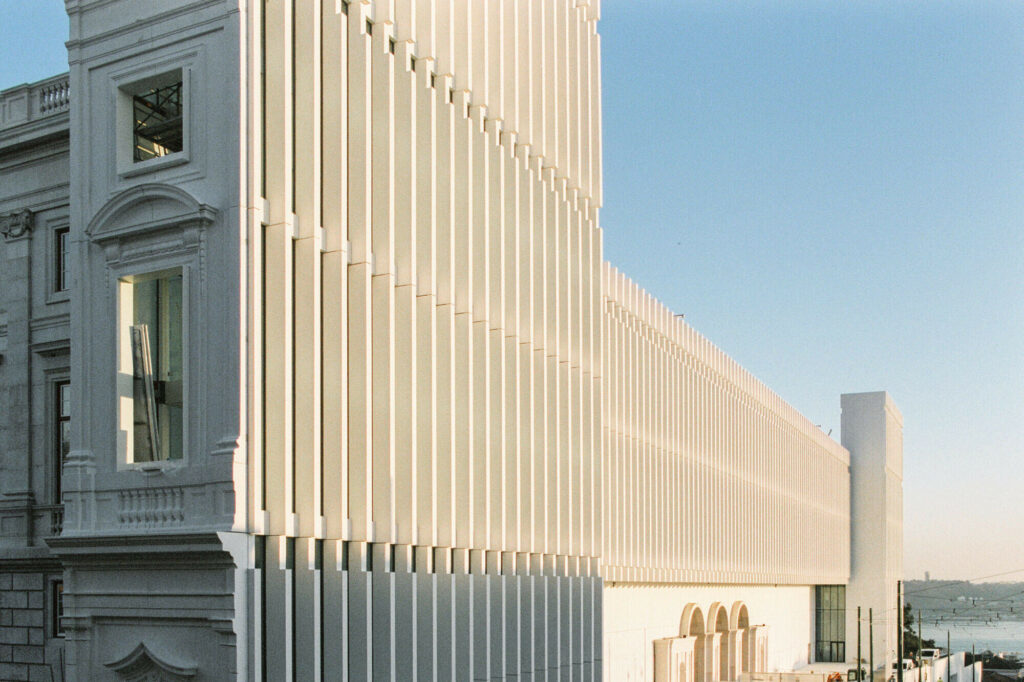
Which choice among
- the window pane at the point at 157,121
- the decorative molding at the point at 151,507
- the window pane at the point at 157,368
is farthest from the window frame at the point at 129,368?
the window pane at the point at 157,121

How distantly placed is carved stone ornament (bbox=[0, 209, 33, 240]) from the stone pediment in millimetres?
6763

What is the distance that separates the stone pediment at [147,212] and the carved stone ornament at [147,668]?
6.36 m

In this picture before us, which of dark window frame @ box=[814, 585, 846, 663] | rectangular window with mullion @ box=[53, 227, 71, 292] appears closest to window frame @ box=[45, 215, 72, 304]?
rectangular window with mullion @ box=[53, 227, 71, 292]

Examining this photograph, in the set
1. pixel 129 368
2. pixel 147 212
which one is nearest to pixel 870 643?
pixel 129 368

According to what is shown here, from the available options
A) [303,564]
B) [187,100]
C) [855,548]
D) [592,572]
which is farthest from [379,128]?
[855,548]

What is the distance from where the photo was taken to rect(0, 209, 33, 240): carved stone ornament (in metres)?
27.3

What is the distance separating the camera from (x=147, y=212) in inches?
822

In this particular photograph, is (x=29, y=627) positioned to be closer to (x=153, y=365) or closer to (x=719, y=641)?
(x=153, y=365)

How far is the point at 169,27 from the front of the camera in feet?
68.9

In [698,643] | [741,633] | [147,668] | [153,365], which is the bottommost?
[741,633]

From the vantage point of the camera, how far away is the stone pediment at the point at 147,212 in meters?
20.2

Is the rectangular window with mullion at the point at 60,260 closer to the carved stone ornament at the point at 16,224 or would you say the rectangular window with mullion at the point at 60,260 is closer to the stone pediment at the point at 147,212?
the carved stone ornament at the point at 16,224

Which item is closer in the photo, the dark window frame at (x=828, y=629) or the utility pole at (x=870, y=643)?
the utility pole at (x=870, y=643)

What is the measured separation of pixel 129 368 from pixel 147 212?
2467 mm
